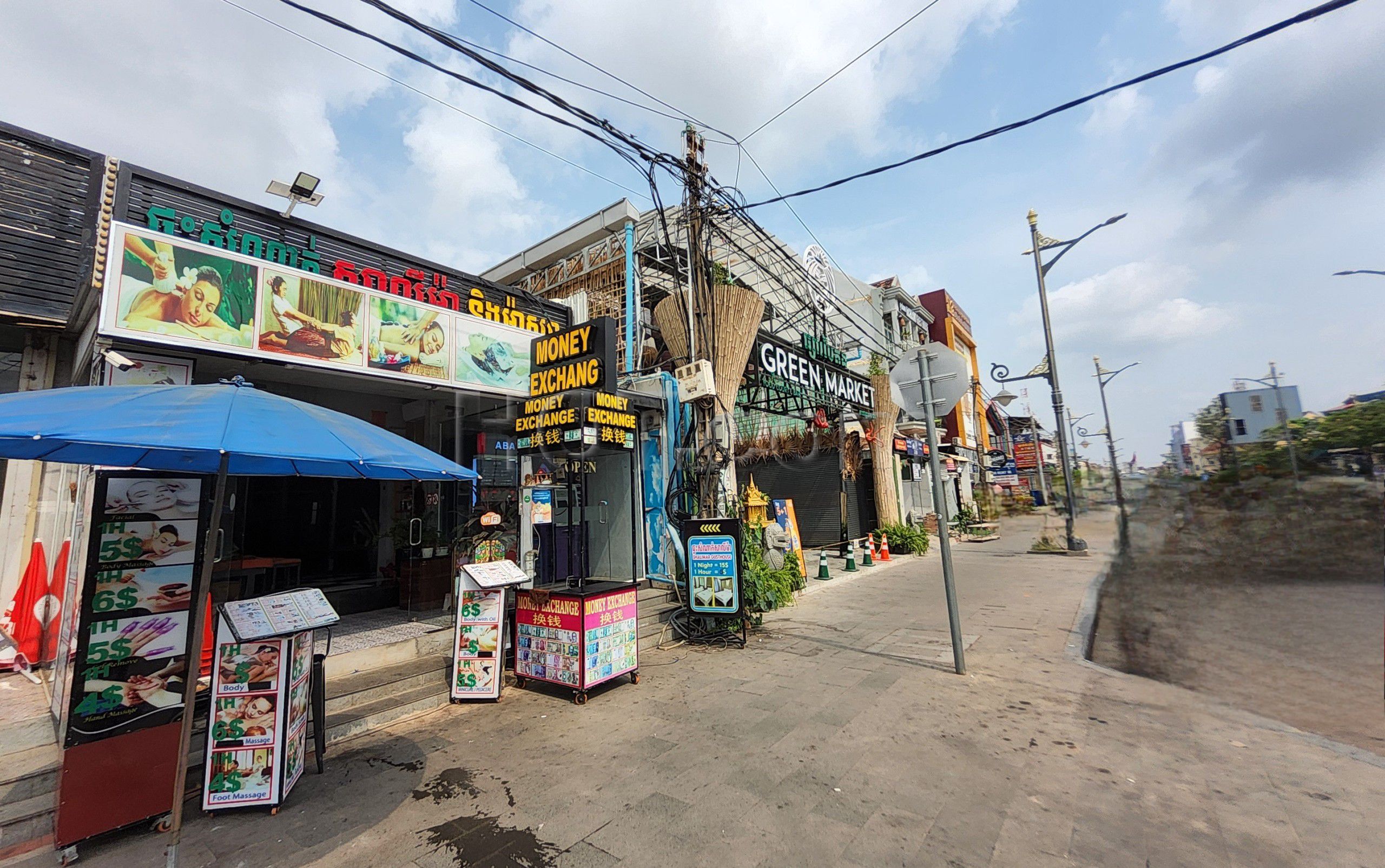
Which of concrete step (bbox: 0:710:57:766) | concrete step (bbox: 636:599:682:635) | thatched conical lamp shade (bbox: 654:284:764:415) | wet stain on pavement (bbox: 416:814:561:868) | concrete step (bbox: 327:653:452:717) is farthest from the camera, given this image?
thatched conical lamp shade (bbox: 654:284:764:415)

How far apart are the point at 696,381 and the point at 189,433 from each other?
6132 millimetres

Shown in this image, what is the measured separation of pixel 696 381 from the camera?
316 inches

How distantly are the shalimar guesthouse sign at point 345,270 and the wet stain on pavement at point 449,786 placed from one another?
5.29m

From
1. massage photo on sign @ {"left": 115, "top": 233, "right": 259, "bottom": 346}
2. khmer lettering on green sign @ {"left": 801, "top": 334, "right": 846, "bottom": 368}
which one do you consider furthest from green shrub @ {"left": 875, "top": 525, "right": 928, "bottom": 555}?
massage photo on sign @ {"left": 115, "top": 233, "right": 259, "bottom": 346}

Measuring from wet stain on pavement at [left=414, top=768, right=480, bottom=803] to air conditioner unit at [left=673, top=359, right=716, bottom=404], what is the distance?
5.41 meters

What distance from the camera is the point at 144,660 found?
11.3 feet

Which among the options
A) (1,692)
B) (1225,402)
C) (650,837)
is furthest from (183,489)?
(1225,402)

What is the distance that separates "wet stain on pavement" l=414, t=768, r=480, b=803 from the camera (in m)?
3.52

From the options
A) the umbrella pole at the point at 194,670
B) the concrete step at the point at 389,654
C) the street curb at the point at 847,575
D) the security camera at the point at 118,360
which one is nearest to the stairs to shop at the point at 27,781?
the umbrella pole at the point at 194,670

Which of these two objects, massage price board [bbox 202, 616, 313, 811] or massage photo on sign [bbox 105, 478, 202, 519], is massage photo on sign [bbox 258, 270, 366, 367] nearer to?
massage photo on sign [bbox 105, 478, 202, 519]

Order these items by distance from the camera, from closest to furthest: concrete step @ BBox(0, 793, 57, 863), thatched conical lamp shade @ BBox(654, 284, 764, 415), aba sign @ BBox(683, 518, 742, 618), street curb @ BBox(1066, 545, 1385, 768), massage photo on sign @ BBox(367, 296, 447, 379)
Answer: concrete step @ BBox(0, 793, 57, 863), street curb @ BBox(1066, 545, 1385, 768), massage photo on sign @ BBox(367, 296, 447, 379), aba sign @ BBox(683, 518, 742, 618), thatched conical lamp shade @ BBox(654, 284, 764, 415)

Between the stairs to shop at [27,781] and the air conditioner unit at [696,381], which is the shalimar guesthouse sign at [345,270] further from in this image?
the stairs to shop at [27,781]

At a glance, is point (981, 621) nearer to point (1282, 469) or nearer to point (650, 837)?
point (1282, 469)

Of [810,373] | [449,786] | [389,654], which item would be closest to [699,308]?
[810,373]
